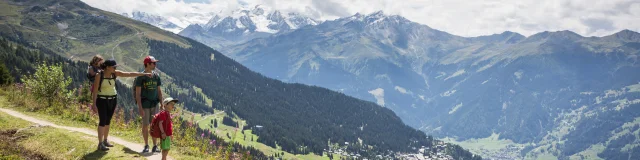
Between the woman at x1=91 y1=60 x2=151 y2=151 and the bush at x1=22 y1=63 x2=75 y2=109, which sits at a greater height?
the bush at x1=22 y1=63 x2=75 y2=109

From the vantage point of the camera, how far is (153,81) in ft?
52.3

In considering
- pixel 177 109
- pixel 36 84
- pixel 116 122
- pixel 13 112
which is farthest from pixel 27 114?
pixel 177 109

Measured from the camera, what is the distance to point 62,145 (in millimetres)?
14750

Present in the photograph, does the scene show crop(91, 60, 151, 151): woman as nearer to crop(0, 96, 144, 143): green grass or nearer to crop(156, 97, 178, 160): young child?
crop(156, 97, 178, 160): young child

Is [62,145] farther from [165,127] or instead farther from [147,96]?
[165,127]

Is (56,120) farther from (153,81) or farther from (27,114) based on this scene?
(153,81)

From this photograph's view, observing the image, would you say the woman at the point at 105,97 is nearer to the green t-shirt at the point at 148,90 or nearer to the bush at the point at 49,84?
the green t-shirt at the point at 148,90

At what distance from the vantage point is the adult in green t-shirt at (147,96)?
1560cm

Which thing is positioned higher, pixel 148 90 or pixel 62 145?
pixel 148 90

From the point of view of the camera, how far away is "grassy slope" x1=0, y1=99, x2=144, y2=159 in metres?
14.1

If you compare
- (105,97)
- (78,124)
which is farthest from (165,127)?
(78,124)

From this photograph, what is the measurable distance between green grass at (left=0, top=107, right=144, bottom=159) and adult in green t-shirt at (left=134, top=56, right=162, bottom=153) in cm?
88

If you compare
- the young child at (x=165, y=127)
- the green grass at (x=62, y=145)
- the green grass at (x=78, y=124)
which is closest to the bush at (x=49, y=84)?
the green grass at (x=78, y=124)

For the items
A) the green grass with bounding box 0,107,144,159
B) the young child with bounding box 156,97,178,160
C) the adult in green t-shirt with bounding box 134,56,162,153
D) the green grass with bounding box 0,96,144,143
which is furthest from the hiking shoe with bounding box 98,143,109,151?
the green grass with bounding box 0,96,144,143
